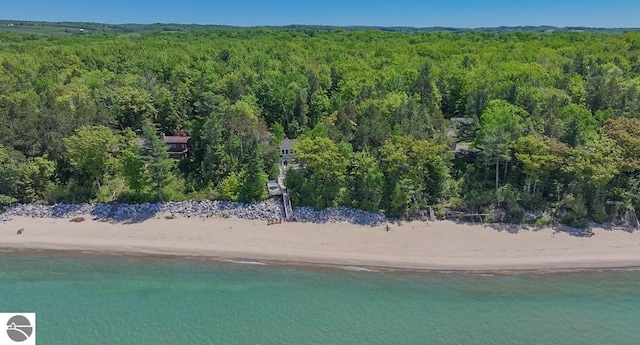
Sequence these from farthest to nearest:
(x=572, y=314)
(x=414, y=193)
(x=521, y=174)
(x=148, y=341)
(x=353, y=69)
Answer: (x=353, y=69) < (x=521, y=174) < (x=414, y=193) < (x=572, y=314) < (x=148, y=341)

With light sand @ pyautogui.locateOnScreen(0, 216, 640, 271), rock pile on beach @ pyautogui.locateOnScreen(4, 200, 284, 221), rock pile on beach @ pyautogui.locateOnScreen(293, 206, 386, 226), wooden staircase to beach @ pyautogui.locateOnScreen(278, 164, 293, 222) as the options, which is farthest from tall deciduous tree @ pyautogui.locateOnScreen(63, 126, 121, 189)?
rock pile on beach @ pyautogui.locateOnScreen(293, 206, 386, 226)

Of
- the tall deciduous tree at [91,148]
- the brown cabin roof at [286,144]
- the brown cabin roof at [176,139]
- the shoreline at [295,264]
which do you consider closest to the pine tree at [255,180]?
the brown cabin roof at [286,144]

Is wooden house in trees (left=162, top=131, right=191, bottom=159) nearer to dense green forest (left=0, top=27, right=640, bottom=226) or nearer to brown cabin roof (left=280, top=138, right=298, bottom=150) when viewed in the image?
dense green forest (left=0, top=27, right=640, bottom=226)

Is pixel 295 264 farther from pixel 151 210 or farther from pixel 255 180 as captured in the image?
pixel 151 210

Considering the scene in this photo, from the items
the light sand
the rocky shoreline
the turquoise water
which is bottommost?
the turquoise water

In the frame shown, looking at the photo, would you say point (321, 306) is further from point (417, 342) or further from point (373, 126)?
point (373, 126)

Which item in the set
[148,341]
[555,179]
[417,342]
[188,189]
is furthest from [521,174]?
[148,341]

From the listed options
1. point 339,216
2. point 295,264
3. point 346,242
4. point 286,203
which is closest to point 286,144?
point 286,203
